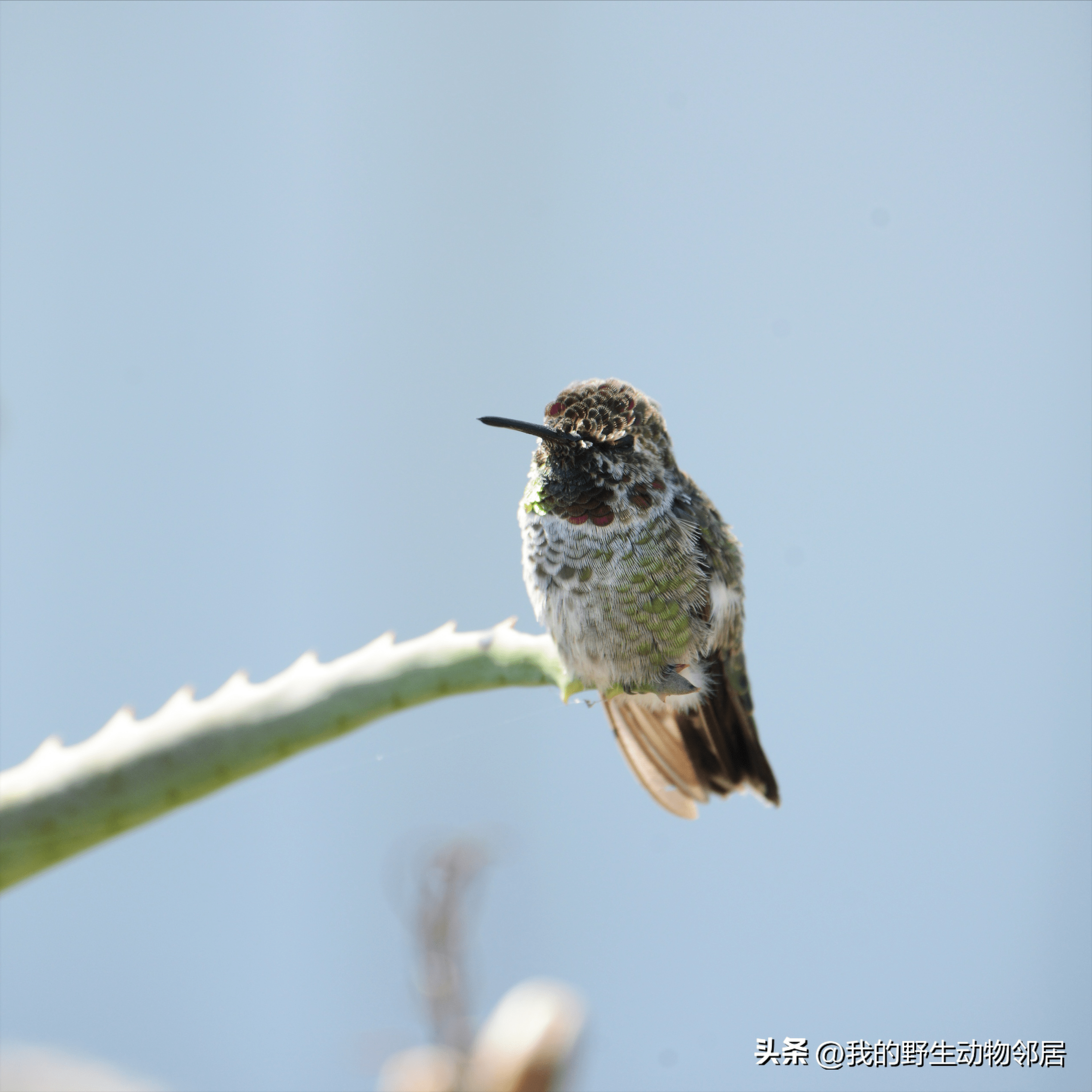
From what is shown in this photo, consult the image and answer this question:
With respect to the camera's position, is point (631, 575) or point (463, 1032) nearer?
point (463, 1032)

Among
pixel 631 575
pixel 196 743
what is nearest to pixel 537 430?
pixel 631 575

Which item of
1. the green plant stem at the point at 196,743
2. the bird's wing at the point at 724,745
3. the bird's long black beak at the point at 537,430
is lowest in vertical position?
the bird's wing at the point at 724,745

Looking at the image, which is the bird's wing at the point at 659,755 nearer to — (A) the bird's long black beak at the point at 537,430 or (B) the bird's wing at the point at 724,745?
(B) the bird's wing at the point at 724,745

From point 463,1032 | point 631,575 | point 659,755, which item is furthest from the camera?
point 659,755

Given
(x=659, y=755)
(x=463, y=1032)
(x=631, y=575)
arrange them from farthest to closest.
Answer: (x=659, y=755)
(x=631, y=575)
(x=463, y=1032)

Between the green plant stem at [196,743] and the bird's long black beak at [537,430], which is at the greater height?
the bird's long black beak at [537,430]

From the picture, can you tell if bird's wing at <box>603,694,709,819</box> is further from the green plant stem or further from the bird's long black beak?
the green plant stem

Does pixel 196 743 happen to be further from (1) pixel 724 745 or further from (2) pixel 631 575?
(1) pixel 724 745

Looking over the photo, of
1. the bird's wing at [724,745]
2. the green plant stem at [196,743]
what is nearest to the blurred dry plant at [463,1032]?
the green plant stem at [196,743]

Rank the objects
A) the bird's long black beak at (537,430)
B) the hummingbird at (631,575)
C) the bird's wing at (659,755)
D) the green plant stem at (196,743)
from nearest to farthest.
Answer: the green plant stem at (196,743) < the bird's long black beak at (537,430) < the hummingbird at (631,575) < the bird's wing at (659,755)
